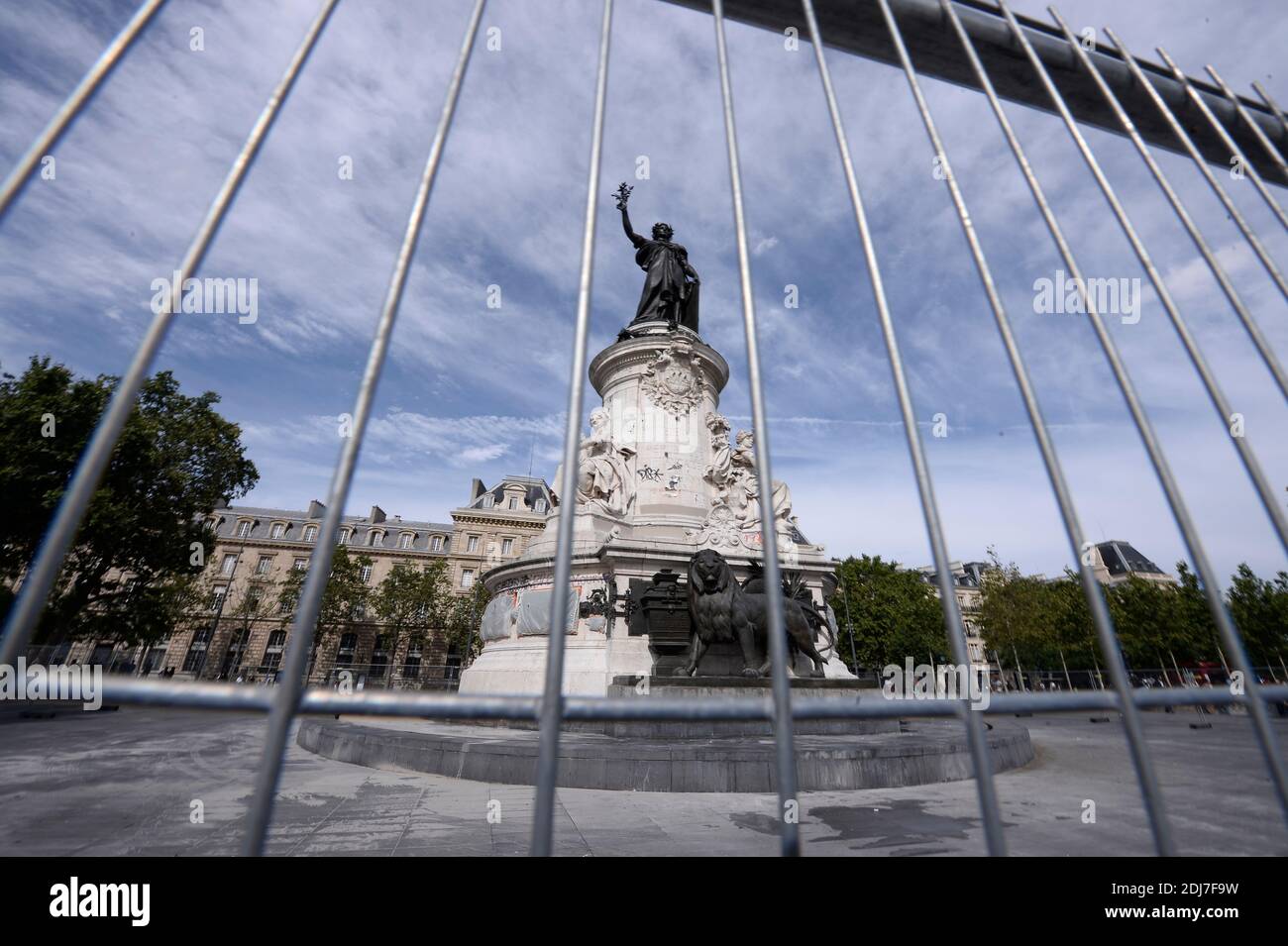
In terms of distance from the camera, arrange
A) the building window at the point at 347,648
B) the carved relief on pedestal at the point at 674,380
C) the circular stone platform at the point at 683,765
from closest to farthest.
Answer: the circular stone platform at the point at 683,765, the carved relief on pedestal at the point at 674,380, the building window at the point at 347,648

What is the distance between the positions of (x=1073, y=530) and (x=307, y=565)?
46657 millimetres

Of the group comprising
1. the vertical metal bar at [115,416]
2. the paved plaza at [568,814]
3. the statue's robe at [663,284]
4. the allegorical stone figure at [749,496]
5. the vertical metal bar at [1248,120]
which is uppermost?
the statue's robe at [663,284]

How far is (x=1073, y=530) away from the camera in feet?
6.36

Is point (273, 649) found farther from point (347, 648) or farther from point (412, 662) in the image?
point (412, 662)

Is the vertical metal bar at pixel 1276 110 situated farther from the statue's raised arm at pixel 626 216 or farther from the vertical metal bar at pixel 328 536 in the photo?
the statue's raised arm at pixel 626 216

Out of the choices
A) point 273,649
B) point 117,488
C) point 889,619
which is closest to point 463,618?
point 273,649

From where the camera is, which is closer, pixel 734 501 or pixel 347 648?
pixel 734 501

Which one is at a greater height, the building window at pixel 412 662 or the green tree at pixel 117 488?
the green tree at pixel 117 488

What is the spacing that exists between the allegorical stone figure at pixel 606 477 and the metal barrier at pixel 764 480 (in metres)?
11.7

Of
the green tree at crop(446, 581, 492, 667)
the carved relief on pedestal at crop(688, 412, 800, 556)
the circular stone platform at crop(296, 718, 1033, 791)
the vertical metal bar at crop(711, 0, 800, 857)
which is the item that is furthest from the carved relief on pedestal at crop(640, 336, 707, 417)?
the green tree at crop(446, 581, 492, 667)

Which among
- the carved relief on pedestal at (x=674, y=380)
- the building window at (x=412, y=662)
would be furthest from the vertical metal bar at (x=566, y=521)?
the building window at (x=412, y=662)

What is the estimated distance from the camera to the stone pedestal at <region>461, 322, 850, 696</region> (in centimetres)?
1199

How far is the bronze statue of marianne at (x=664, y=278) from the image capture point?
18281mm
